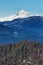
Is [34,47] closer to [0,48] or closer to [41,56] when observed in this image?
[41,56]

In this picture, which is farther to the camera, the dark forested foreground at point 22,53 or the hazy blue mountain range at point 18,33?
the hazy blue mountain range at point 18,33

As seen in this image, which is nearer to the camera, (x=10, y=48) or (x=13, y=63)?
→ (x=13, y=63)

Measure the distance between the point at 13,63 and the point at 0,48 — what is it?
2349 millimetres

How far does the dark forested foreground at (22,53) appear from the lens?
53.5ft

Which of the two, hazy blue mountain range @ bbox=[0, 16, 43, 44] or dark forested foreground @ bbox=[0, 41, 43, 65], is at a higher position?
dark forested foreground @ bbox=[0, 41, 43, 65]

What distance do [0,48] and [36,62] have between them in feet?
8.99

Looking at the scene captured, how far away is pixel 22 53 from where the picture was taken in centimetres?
1803

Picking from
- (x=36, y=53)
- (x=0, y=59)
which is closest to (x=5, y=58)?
(x=0, y=59)

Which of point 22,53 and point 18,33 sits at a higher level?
point 22,53

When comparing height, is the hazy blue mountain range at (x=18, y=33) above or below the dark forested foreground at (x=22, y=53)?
below

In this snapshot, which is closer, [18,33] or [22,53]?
[22,53]

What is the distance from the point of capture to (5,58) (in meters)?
17.2

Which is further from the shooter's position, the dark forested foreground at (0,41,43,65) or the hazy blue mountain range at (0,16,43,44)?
the hazy blue mountain range at (0,16,43,44)

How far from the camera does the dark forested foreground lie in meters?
16.3
